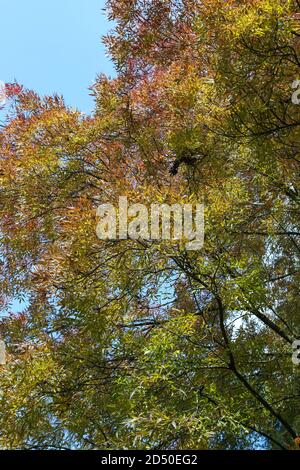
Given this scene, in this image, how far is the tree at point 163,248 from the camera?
9.75ft

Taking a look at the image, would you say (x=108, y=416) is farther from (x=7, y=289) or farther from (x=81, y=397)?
(x=7, y=289)

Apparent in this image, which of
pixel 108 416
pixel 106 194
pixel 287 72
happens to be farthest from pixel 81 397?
pixel 287 72

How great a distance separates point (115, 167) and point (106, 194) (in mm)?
664

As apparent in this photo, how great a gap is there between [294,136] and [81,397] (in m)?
1.89

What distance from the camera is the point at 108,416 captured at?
11.0 feet

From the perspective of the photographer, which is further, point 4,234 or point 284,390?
point 4,234

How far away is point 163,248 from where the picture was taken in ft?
9.43

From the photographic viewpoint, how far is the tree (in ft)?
9.75

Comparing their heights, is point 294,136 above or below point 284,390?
above

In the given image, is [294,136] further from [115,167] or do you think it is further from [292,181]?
[115,167]

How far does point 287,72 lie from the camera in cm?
324
